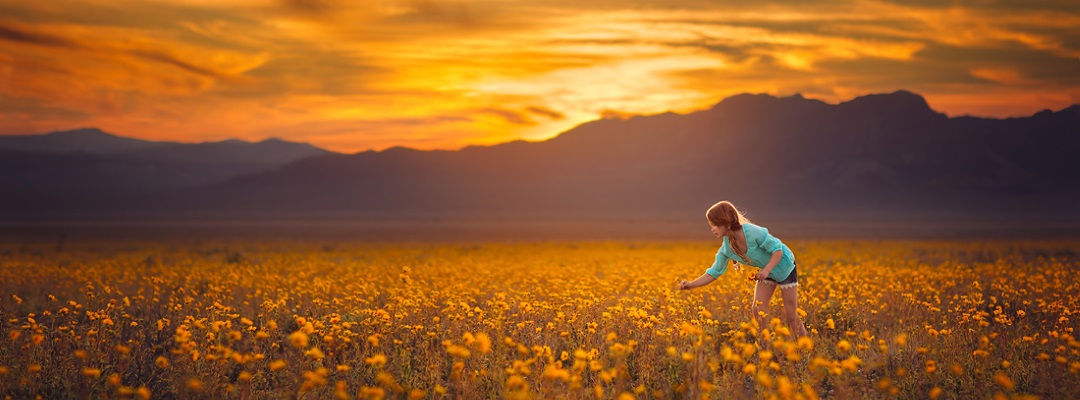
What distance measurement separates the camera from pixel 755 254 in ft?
29.1

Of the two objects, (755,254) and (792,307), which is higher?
(755,254)

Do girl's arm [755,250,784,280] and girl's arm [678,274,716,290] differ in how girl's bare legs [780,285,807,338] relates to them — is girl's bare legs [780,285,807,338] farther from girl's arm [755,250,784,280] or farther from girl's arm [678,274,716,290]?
girl's arm [678,274,716,290]

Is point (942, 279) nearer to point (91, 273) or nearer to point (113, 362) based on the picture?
point (113, 362)

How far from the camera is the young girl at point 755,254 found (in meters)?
8.61

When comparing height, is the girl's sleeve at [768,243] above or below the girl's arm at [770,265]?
above

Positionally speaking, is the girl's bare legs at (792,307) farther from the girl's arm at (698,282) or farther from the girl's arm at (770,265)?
the girl's arm at (698,282)

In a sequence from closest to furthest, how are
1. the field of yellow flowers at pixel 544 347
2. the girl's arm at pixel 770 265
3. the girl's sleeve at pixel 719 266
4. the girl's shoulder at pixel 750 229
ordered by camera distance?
1. the field of yellow flowers at pixel 544 347
2. the girl's arm at pixel 770 265
3. the girl's shoulder at pixel 750 229
4. the girl's sleeve at pixel 719 266

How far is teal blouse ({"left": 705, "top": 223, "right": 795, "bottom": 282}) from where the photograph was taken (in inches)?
344

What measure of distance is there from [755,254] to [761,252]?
0.07 metres

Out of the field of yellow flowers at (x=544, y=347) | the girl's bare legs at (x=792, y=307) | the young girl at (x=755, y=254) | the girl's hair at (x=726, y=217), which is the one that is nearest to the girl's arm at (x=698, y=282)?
the young girl at (x=755, y=254)

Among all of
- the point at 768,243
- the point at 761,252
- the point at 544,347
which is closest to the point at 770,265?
the point at 768,243

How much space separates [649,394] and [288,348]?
450 cm

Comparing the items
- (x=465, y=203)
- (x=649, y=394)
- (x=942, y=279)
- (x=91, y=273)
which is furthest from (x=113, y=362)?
(x=465, y=203)

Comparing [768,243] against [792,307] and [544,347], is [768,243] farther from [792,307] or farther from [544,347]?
[544,347]
